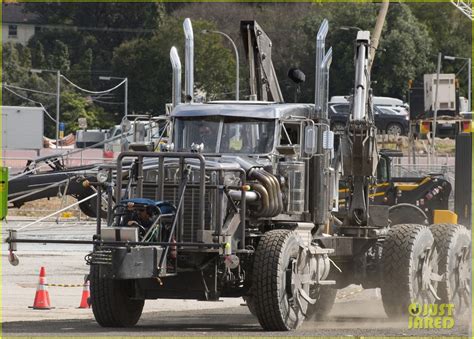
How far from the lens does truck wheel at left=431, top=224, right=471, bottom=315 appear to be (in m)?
20.0

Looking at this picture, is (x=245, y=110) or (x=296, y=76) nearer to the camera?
(x=245, y=110)

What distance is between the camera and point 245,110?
718 inches

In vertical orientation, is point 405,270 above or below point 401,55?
below

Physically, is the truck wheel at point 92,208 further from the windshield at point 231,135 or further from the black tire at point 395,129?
the black tire at point 395,129

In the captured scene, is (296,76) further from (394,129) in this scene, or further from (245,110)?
(394,129)

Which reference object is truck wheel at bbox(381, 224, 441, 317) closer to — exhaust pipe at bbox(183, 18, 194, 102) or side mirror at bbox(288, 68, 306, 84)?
side mirror at bbox(288, 68, 306, 84)

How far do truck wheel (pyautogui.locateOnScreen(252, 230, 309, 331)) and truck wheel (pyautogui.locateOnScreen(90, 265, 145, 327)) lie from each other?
1721 millimetres

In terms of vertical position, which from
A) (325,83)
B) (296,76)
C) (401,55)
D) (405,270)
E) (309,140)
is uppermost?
(401,55)

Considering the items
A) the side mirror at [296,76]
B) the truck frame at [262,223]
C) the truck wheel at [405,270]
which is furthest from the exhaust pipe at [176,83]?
the truck wheel at [405,270]

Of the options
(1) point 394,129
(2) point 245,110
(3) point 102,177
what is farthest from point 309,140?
(1) point 394,129

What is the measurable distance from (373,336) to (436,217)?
8.28 metres

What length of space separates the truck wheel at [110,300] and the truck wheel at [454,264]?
4.81m

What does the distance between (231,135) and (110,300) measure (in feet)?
8.70

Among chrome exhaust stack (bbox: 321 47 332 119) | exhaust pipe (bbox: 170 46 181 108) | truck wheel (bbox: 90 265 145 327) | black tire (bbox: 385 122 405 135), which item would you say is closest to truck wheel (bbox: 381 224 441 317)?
chrome exhaust stack (bbox: 321 47 332 119)
